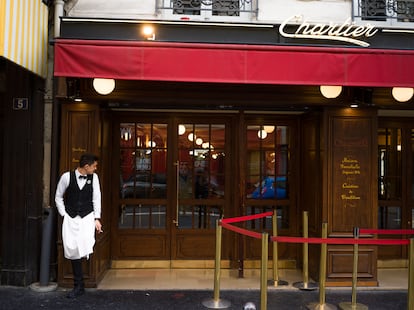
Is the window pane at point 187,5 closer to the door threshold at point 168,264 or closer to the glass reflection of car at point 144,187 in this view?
the glass reflection of car at point 144,187

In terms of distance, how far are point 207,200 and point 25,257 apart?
296cm

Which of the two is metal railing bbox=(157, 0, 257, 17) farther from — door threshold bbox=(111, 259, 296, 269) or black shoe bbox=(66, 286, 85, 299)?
black shoe bbox=(66, 286, 85, 299)

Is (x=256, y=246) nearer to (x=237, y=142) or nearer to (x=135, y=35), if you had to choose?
(x=237, y=142)

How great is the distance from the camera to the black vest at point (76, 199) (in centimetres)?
593

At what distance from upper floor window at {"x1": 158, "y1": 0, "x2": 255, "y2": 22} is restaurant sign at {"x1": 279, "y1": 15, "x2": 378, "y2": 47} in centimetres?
74

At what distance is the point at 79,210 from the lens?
5.93 metres

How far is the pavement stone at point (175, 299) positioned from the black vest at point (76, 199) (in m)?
1.16

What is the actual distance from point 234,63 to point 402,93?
2.56m

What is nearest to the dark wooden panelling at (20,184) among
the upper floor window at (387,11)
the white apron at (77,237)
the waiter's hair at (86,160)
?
the white apron at (77,237)

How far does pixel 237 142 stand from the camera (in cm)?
750

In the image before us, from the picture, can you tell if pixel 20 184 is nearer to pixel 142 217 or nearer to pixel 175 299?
pixel 142 217

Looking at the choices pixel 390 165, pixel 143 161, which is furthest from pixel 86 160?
pixel 390 165

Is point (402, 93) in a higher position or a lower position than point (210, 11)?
lower

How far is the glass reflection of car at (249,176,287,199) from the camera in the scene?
7.84 metres
